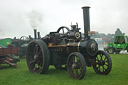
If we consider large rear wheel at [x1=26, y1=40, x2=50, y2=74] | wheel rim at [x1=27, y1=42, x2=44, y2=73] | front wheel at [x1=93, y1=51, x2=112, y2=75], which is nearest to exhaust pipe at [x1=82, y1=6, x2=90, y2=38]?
front wheel at [x1=93, y1=51, x2=112, y2=75]

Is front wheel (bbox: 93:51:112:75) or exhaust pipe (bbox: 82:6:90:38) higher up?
exhaust pipe (bbox: 82:6:90:38)

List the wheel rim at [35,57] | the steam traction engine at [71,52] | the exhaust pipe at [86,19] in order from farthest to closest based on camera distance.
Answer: the wheel rim at [35,57], the exhaust pipe at [86,19], the steam traction engine at [71,52]

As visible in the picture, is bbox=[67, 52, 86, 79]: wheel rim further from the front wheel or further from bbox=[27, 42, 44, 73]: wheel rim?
bbox=[27, 42, 44, 73]: wheel rim

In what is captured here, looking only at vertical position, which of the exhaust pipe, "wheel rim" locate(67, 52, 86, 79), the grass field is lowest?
the grass field

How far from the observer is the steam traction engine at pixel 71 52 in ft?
20.5

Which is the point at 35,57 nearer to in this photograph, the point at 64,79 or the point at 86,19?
the point at 64,79

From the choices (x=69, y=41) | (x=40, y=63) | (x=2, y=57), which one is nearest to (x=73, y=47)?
(x=69, y=41)

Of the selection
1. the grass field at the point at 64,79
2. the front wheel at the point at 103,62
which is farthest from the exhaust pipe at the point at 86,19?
the grass field at the point at 64,79

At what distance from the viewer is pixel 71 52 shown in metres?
6.66

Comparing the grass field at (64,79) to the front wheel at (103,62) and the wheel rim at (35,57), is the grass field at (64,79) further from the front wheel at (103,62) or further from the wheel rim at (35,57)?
the wheel rim at (35,57)

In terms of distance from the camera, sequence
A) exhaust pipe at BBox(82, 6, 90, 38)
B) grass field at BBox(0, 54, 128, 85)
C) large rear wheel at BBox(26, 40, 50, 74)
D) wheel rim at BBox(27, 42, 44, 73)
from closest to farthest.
Answer: grass field at BBox(0, 54, 128, 85) < exhaust pipe at BBox(82, 6, 90, 38) < large rear wheel at BBox(26, 40, 50, 74) < wheel rim at BBox(27, 42, 44, 73)

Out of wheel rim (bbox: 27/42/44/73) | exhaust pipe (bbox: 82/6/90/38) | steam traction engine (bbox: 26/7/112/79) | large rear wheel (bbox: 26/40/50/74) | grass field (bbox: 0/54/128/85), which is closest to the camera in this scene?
grass field (bbox: 0/54/128/85)

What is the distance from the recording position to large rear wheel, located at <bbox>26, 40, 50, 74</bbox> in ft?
23.1

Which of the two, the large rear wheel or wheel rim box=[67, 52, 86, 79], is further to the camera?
the large rear wheel
